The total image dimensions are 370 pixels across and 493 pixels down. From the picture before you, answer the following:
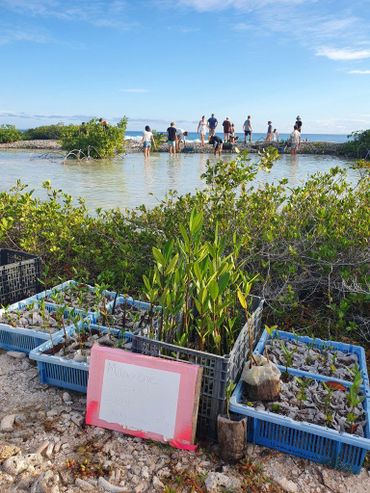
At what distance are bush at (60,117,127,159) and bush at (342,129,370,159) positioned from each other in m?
A: 11.7

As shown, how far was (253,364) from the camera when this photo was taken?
2633 millimetres

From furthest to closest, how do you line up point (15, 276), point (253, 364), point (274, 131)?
point (274, 131), point (15, 276), point (253, 364)

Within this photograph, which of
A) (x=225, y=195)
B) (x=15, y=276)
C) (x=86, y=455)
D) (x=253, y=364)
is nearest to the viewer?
(x=86, y=455)

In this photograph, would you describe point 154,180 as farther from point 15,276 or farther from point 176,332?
point 176,332

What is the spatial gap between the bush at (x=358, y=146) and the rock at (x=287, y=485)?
2247 cm

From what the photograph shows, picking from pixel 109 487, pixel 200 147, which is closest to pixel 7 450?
pixel 109 487

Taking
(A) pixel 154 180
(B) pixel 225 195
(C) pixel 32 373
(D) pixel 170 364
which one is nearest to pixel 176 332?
(D) pixel 170 364

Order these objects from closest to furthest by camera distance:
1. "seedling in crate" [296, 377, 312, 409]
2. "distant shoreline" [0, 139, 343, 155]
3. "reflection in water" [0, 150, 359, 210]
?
"seedling in crate" [296, 377, 312, 409] < "reflection in water" [0, 150, 359, 210] < "distant shoreline" [0, 139, 343, 155]

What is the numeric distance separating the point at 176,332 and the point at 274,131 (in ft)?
81.2

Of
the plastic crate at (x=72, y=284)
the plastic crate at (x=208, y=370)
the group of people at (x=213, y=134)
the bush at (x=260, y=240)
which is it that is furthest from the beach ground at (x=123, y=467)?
the group of people at (x=213, y=134)

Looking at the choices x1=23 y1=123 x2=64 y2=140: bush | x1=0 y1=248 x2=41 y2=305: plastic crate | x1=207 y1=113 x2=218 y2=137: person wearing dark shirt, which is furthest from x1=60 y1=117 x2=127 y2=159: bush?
x1=0 y1=248 x2=41 y2=305: plastic crate

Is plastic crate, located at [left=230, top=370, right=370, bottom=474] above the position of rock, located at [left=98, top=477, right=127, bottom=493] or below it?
above

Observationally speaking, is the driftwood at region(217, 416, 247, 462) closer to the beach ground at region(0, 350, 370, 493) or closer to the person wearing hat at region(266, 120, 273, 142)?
the beach ground at region(0, 350, 370, 493)

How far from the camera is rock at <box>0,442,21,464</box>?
2.27 meters
